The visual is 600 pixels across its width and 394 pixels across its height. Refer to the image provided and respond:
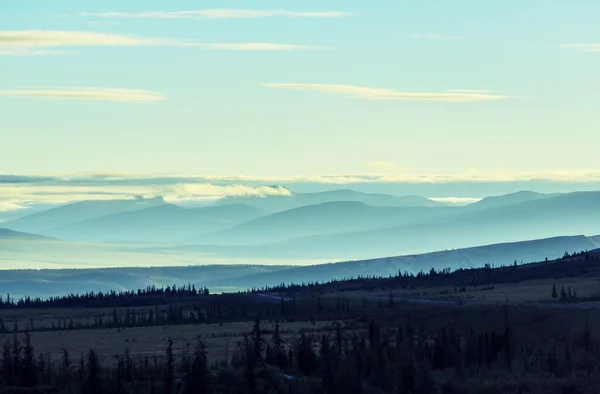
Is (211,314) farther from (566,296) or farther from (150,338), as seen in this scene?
(566,296)

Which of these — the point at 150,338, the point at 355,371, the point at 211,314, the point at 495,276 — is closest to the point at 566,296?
the point at 211,314

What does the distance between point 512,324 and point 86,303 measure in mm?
92636

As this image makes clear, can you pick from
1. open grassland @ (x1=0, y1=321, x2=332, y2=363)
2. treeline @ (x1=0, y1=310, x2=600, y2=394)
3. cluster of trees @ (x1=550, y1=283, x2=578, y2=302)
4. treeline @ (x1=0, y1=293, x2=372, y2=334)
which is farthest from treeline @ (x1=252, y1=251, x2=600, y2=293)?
treeline @ (x1=0, y1=310, x2=600, y2=394)

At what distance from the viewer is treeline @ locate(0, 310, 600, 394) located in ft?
235

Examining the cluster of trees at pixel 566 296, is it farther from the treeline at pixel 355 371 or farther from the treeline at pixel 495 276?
the treeline at pixel 355 371

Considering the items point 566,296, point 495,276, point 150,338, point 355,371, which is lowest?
point 355,371

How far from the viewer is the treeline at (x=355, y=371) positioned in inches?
2822

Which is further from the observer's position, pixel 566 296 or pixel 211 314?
pixel 211 314

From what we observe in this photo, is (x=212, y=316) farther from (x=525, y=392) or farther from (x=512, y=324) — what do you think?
(x=525, y=392)

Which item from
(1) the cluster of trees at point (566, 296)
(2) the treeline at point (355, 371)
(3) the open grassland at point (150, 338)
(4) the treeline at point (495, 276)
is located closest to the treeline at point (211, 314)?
(3) the open grassland at point (150, 338)

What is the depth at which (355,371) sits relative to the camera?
7394cm

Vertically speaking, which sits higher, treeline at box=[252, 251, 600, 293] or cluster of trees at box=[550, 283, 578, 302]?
treeline at box=[252, 251, 600, 293]

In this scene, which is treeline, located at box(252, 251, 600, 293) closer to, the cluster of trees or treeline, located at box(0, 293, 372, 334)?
treeline, located at box(0, 293, 372, 334)

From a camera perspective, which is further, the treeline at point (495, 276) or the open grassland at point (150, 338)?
the treeline at point (495, 276)
